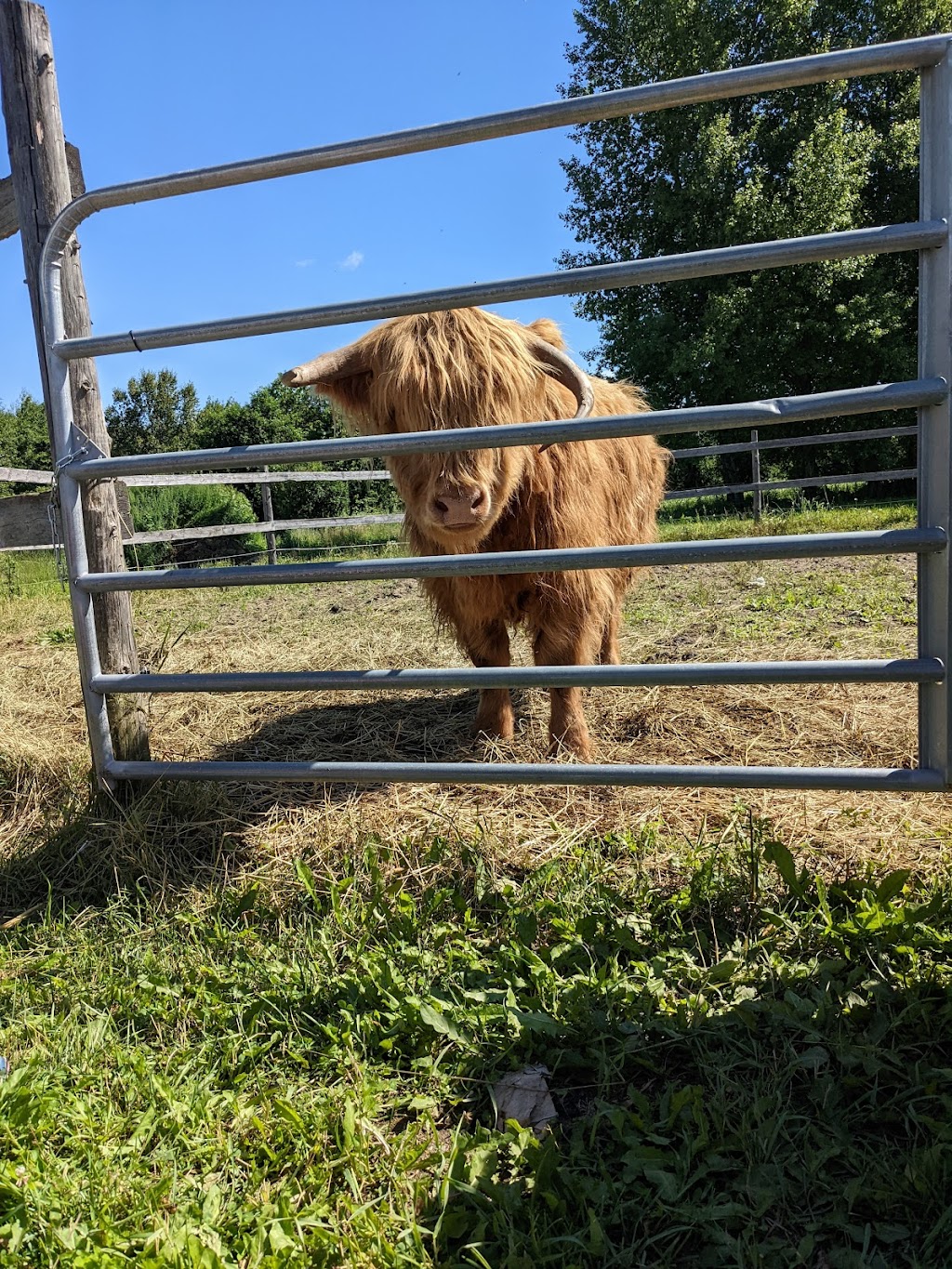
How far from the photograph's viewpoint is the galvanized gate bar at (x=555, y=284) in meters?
1.91

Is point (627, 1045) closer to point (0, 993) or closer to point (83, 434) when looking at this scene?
point (0, 993)

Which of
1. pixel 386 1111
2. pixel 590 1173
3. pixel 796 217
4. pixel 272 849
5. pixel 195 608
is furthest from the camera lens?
pixel 796 217

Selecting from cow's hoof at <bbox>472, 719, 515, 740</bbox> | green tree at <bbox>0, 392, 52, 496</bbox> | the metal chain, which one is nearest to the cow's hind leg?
cow's hoof at <bbox>472, 719, 515, 740</bbox>

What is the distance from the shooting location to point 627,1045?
1.73 m

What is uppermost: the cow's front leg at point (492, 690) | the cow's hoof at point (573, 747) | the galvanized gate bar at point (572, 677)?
the galvanized gate bar at point (572, 677)

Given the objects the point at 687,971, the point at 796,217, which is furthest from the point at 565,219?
the point at 687,971

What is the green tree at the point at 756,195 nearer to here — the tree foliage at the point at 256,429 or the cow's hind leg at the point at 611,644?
the tree foliage at the point at 256,429

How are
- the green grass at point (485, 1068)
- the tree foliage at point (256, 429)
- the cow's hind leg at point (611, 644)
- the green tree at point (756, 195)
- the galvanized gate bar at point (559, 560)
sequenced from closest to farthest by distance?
the green grass at point (485, 1068)
the galvanized gate bar at point (559, 560)
the cow's hind leg at point (611, 644)
the green tree at point (756, 195)
the tree foliage at point (256, 429)

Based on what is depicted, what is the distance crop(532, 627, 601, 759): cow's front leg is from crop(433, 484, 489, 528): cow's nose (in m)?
0.87

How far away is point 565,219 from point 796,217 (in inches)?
318

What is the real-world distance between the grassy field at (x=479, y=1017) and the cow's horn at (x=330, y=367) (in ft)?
5.35

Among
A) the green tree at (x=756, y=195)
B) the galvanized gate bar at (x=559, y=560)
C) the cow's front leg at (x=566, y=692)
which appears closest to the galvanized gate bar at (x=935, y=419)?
the galvanized gate bar at (x=559, y=560)

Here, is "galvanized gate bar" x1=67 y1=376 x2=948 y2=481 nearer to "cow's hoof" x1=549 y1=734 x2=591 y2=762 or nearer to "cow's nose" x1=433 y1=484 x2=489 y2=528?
"cow's nose" x1=433 y1=484 x2=489 y2=528

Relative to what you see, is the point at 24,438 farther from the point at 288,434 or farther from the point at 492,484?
the point at 492,484
